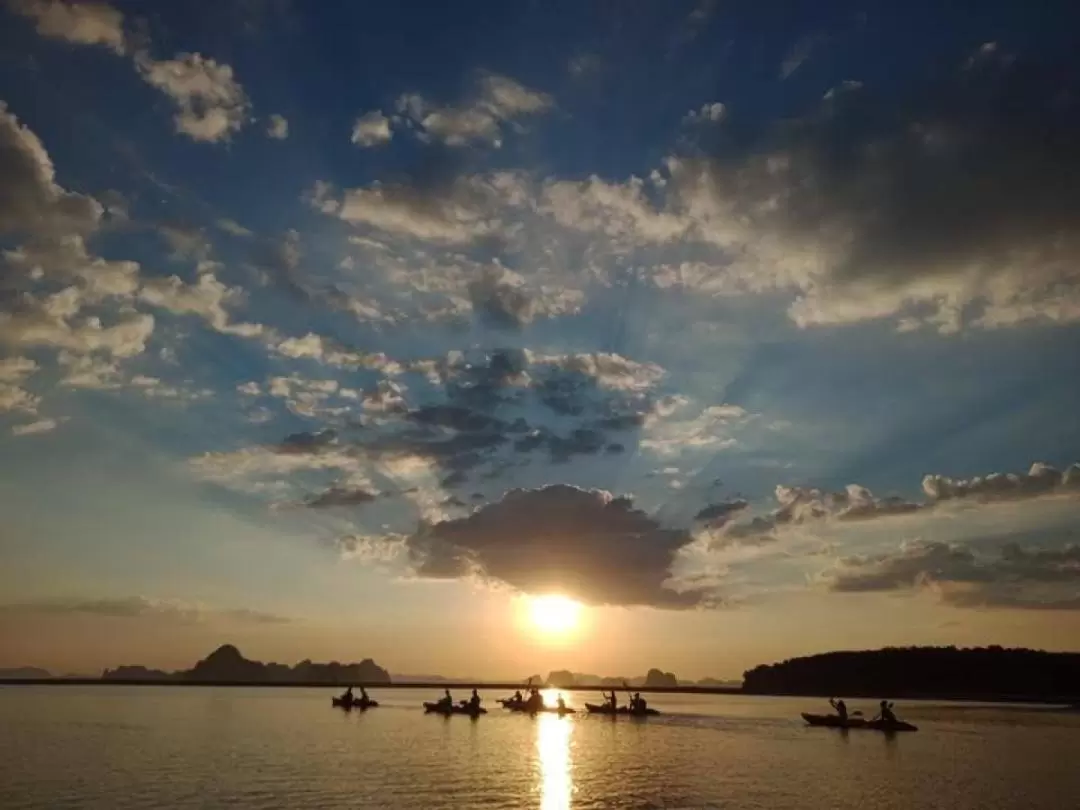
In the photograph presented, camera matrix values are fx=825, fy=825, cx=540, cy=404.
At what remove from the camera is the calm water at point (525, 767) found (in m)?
49.2

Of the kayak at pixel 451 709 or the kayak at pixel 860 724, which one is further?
the kayak at pixel 451 709

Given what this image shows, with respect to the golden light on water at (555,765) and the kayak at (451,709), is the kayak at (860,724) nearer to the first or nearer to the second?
the golden light on water at (555,765)

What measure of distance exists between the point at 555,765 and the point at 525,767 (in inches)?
116

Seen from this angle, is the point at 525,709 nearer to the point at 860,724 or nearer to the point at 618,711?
the point at 618,711

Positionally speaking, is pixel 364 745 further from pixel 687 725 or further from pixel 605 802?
pixel 687 725

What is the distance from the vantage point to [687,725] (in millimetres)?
120688

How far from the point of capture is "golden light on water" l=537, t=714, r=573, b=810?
50.3 m

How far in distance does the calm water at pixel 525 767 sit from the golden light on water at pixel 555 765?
207 mm

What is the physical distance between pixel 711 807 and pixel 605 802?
6336 mm

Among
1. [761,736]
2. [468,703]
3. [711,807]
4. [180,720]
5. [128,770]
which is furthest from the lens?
[468,703]

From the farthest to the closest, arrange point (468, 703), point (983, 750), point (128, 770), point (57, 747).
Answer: point (468, 703)
point (983, 750)
point (57, 747)
point (128, 770)

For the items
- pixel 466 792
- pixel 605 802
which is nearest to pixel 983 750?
pixel 605 802

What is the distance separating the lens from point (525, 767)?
6675cm

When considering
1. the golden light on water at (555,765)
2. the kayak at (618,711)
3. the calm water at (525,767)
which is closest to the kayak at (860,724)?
Result: the calm water at (525,767)
